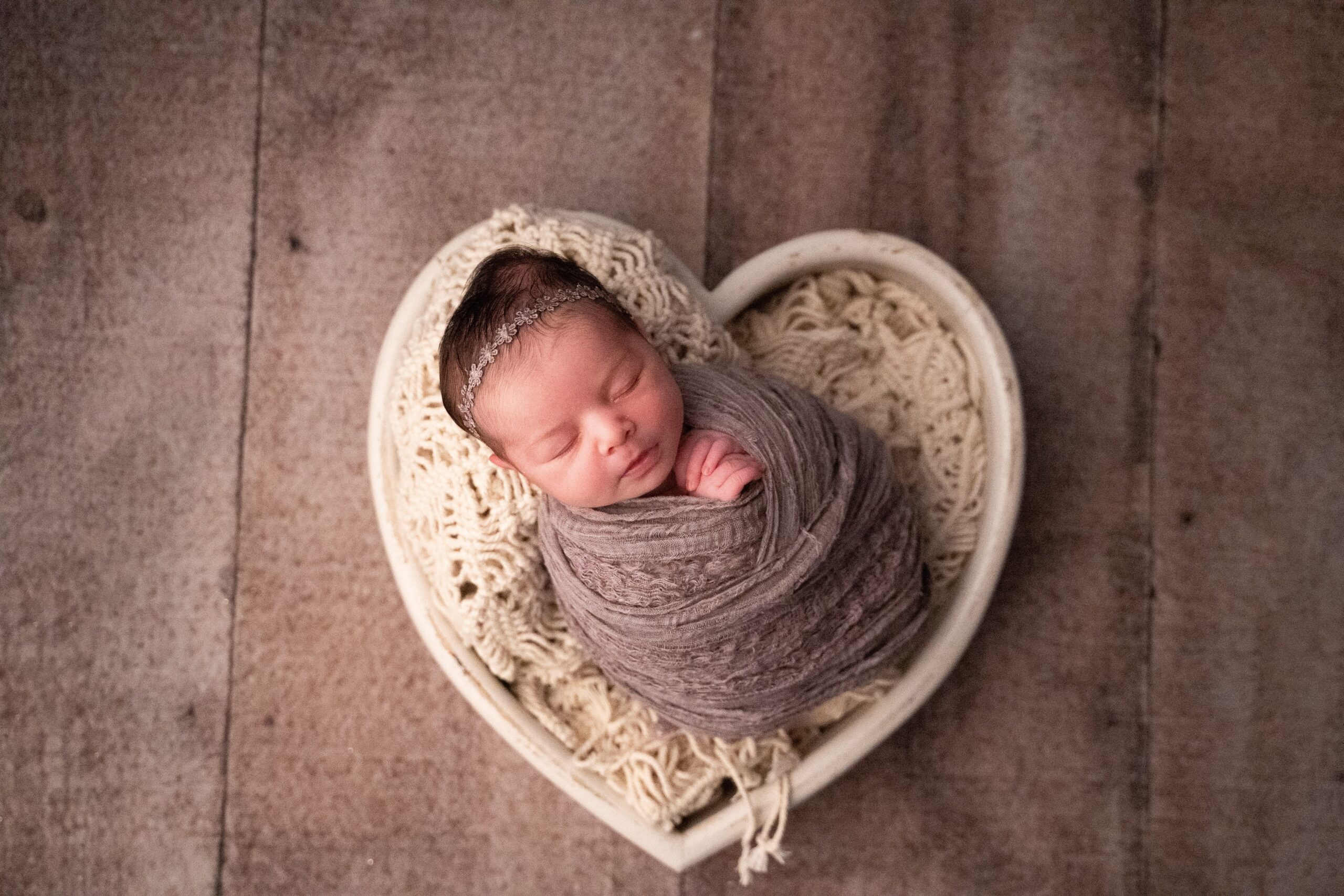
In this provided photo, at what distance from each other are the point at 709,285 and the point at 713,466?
0.51 m

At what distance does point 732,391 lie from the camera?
1.03 meters

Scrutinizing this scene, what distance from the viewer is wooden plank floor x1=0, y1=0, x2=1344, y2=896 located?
138cm

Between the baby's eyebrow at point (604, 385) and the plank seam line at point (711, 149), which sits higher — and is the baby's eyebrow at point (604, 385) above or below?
below

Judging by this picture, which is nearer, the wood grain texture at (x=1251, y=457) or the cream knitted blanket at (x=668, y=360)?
the cream knitted blanket at (x=668, y=360)

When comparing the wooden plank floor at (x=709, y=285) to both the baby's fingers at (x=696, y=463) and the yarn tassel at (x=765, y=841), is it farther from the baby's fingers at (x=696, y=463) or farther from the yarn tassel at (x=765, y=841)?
the baby's fingers at (x=696, y=463)

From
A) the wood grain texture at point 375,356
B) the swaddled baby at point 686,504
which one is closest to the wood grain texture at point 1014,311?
the wood grain texture at point 375,356

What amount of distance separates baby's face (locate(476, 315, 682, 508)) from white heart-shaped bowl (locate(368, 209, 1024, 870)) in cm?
32

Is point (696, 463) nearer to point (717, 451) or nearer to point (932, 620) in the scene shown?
point (717, 451)

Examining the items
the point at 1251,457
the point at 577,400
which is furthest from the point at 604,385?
the point at 1251,457

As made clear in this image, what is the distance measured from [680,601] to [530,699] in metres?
0.31

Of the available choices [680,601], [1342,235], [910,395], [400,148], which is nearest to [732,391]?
[680,601]

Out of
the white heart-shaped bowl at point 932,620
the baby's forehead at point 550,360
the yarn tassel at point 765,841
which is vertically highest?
the baby's forehead at point 550,360

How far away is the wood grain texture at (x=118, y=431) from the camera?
53.9 inches

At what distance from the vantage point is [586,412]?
0.90 m
